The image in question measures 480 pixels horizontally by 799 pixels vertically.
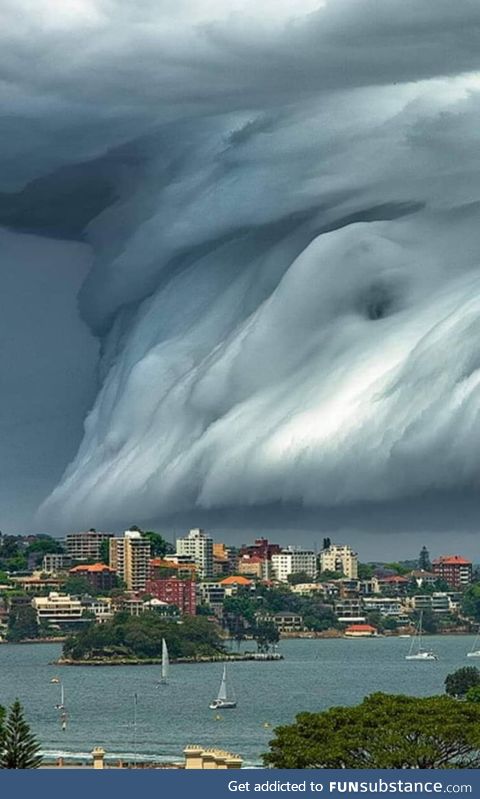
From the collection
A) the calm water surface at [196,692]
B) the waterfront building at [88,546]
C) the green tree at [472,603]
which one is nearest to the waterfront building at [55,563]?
the waterfront building at [88,546]

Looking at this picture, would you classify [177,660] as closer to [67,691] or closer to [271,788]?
[67,691]

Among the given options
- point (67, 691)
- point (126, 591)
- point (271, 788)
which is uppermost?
point (126, 591)

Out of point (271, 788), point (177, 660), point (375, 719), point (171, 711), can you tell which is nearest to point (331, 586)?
point (177, 660)

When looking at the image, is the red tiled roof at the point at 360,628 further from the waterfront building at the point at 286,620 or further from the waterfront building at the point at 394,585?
the waterfront building at the point at 394,585

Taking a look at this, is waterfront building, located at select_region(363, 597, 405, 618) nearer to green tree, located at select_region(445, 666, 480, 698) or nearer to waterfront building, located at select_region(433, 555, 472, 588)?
waterfront building, located at select_region(433, 555, 472, 588)

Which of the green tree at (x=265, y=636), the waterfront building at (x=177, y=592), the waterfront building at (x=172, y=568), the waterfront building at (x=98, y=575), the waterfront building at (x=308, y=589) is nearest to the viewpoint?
the green tree at (x=265, y=636)

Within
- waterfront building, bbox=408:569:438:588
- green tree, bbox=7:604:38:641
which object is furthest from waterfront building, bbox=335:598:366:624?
green tree, bbox=7:604:38:641
